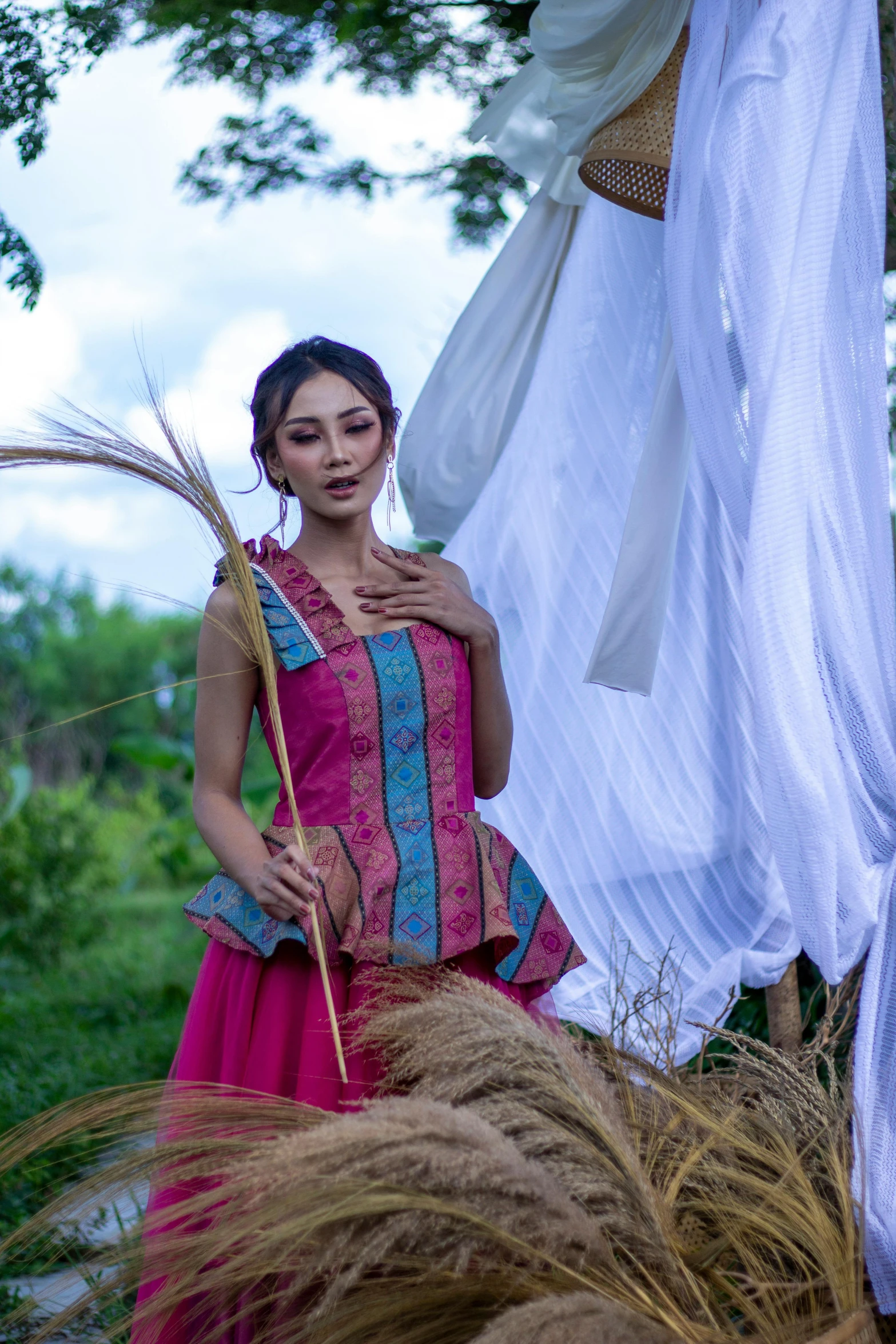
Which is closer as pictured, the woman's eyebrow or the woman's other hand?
the woman's other hand

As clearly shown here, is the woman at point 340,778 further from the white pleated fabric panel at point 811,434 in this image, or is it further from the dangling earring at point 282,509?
the white pleated fabric panel at point 811,434

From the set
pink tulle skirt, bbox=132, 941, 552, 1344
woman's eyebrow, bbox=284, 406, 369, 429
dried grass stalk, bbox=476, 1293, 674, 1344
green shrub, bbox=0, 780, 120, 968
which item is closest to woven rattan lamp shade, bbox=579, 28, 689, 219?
woman's eyebrow, bbox=284, 406, 369, 429

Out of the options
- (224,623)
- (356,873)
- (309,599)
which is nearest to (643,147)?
(309,599)

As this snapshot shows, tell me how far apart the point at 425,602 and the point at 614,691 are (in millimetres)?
627

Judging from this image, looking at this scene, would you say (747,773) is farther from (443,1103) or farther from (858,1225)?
(443,1103)

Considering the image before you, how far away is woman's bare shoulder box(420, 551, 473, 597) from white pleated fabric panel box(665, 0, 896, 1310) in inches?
21.1

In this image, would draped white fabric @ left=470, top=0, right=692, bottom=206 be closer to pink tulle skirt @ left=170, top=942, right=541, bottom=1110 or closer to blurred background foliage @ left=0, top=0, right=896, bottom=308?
blurred background foliage @ left=0, top=0, right=896, bottom=308

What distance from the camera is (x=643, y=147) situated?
1922mm

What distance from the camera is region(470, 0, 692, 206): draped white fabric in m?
1.91

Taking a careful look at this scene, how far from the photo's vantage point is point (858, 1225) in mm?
1344

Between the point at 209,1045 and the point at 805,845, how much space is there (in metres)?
0.88

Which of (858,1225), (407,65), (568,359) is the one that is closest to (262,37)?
(407,65)

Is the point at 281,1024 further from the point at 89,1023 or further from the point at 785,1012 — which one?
the point at 89,1023

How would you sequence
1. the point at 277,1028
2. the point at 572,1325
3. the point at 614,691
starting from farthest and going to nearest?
the point at 614,691 < the point at 277,1028 < the point at 572,1325
